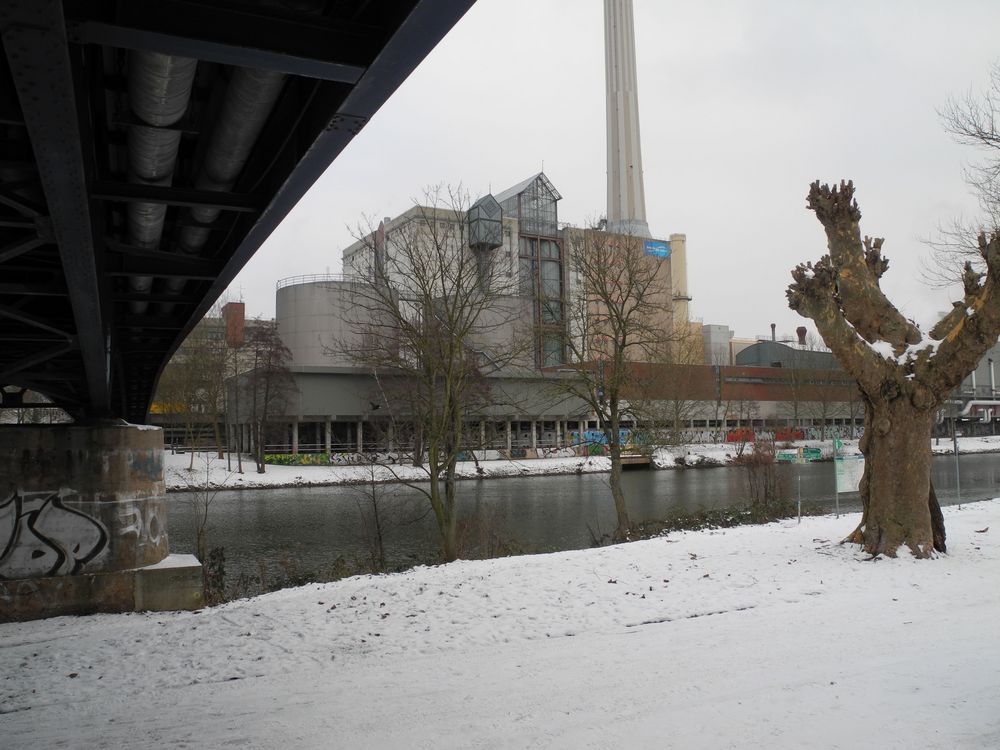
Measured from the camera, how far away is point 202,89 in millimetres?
5250

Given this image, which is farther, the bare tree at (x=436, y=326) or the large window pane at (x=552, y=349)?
the large window pane at (x=552, y=349)

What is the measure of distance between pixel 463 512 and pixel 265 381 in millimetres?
24637

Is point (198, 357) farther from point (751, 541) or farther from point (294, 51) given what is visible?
point (294, 51)

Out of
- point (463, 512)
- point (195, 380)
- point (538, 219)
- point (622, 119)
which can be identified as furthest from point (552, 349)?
point (622, 119)

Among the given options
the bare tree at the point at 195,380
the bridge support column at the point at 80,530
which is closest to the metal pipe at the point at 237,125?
the bridge support column at the point at 80,530

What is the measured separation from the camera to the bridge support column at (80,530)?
1229 centimetres

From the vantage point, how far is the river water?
65.1 ft

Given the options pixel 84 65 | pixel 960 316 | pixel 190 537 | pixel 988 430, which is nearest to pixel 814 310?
pixel 960 316

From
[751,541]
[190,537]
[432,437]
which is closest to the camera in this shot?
[751,541]

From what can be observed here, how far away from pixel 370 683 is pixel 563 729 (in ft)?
7.38

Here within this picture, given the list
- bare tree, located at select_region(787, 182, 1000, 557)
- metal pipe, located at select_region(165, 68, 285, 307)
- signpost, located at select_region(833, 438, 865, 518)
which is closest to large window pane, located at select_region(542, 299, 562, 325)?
signpost, located at select_region(833, 438, 865, 518)

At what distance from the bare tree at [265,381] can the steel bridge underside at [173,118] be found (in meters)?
39.7

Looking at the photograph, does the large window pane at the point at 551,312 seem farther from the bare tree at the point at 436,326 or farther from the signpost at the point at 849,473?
the signpost at the point at 849,473

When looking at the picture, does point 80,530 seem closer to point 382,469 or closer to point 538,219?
point 382,469
